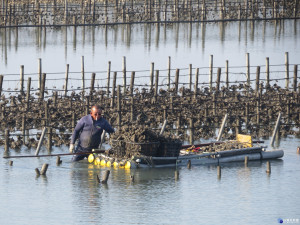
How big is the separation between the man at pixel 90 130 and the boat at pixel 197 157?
364mm

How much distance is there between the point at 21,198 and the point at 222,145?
6.38 meters

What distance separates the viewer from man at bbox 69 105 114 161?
2394cm

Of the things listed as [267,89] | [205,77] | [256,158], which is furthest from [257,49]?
[256,158]

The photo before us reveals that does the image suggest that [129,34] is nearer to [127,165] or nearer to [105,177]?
[127,165]

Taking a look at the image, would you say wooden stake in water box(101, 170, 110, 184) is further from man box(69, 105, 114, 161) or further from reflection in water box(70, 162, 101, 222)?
man box(69, 105, 114, 161)

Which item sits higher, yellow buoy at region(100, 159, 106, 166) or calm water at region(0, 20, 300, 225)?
yellow buoy at region(100, 159, 106, 166)

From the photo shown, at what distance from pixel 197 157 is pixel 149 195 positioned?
3133mm

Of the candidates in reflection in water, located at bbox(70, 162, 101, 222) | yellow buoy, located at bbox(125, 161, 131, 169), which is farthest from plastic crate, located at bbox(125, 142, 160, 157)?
reflection in water, located at bbox(70, 162, 101, 222)

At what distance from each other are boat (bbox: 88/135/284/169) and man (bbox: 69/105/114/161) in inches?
14.3

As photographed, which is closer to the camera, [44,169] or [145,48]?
[44,169]

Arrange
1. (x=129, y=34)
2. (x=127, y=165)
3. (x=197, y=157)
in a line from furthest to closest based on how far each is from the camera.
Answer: (x=129, y=34) → (x=197, y=157) → (x=127, y=165)

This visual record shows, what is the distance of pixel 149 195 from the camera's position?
71.0 ft

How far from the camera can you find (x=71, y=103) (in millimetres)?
30875

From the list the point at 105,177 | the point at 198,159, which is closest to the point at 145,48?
the point at 198,159
